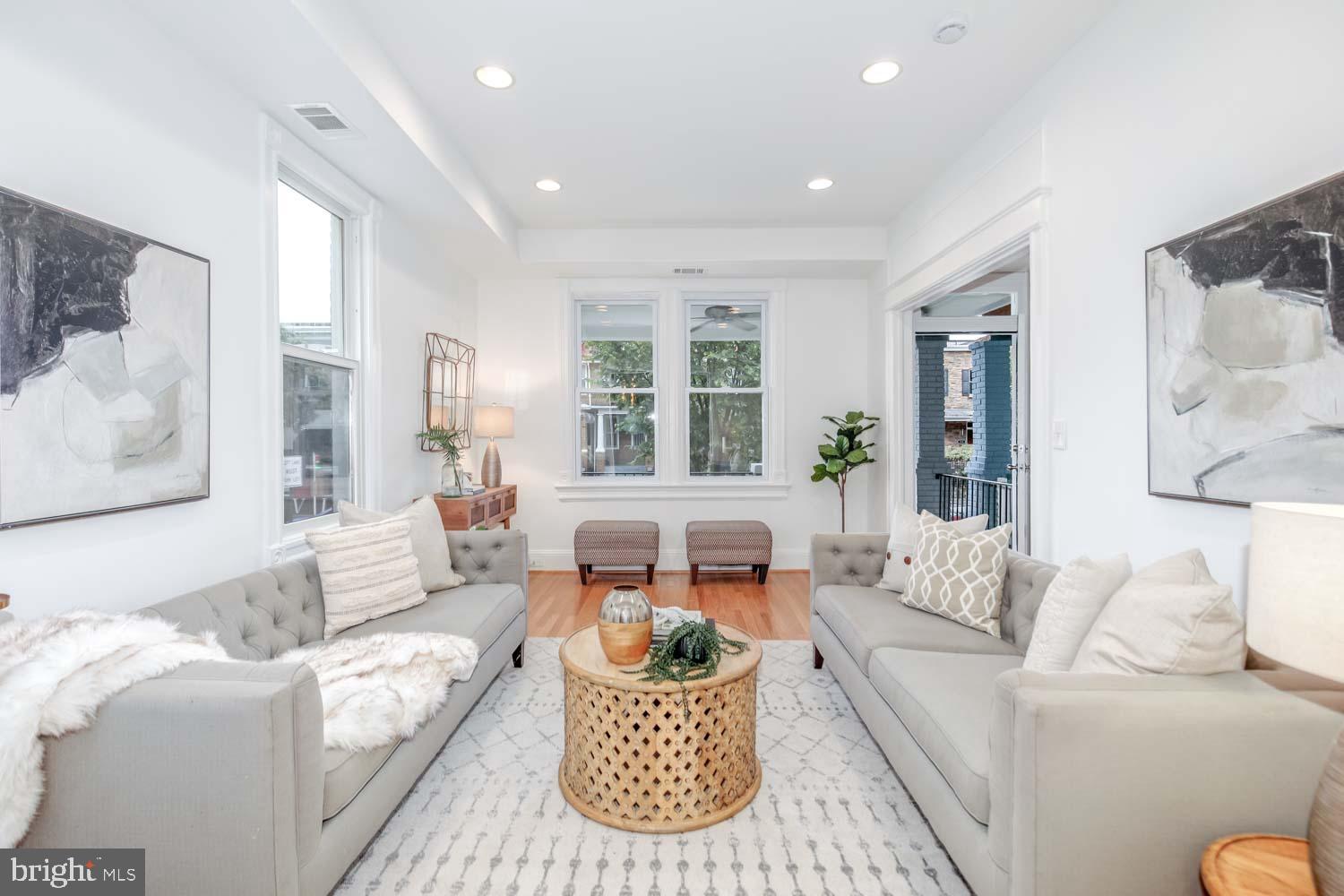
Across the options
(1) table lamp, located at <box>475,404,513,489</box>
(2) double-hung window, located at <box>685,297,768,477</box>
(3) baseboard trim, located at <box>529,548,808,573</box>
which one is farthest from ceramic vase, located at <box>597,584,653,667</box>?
(2) double-hung window, located at <box>685,297,768,477</box>

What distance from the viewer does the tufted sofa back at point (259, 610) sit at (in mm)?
1802

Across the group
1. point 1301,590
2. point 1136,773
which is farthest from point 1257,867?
point 1301,590

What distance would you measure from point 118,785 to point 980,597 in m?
2.63

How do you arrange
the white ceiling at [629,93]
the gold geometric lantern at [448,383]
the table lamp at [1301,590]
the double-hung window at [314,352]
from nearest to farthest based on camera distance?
the table lamp at [1301,590], the white ceiling at [629,93], the double-hung window at [314,352], the gold geometric lantern at [448,383]

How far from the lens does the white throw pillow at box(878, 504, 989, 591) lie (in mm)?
2812

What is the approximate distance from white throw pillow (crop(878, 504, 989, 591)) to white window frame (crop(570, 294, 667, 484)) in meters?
2.80

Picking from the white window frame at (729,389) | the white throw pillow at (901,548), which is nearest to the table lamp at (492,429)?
the white window frame at (729,389)

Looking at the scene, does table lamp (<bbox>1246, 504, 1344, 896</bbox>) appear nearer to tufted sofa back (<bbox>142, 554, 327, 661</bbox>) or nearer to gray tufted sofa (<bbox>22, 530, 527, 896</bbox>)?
gray tufted sofa (<bbox>22, 530, 527, 896</bbox>)

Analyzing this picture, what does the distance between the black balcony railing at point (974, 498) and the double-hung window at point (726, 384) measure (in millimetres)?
2116

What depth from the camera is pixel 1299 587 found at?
98cm

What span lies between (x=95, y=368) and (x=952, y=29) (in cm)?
324

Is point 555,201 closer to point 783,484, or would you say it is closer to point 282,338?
point 282,338

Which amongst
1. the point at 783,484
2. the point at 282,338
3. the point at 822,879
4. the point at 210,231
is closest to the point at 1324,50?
the point at 822,879

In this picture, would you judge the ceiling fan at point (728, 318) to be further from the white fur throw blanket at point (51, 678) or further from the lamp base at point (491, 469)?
the white fur throw blanket at point (51, 678)
